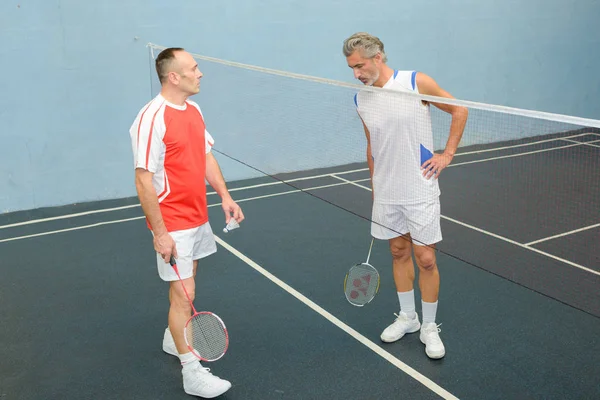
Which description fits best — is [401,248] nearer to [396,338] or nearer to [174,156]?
[396,338]

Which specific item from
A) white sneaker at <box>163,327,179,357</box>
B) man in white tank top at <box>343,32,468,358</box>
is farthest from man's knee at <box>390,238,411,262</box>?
white sneaker at <box>163,327,179,357</box>

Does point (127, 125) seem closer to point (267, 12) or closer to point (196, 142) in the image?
point (267, 12)

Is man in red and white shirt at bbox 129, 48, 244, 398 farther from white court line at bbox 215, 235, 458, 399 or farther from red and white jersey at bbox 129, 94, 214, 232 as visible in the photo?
white court line at bbox 215, 235, 458, 399

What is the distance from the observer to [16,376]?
3.87 metres

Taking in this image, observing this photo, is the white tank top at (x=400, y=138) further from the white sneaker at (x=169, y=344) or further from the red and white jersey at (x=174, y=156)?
the white sneaker at (x=169, y=344)

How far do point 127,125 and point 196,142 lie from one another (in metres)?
3.91

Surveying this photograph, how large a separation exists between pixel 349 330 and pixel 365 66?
65.8 inches

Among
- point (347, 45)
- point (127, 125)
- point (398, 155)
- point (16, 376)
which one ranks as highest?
point (347, 45)

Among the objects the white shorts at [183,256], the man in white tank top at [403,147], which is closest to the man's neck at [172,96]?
the white shorts at [183,256]

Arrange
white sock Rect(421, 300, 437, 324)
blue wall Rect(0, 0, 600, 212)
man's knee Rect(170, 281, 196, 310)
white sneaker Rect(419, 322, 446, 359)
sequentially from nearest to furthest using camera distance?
1. man's knee Rect(170, 281, 196, 310)
2. white sneaker Rect(419, 322, 446, 359)
3. white sock Rect(421, 300, 437, 324)
4. blue wall Rect(0, 0, 600, 212)

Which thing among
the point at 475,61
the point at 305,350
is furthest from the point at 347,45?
the point at 475,61

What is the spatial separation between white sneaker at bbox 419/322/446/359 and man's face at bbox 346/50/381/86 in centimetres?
149

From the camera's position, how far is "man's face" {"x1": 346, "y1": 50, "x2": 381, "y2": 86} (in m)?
3.72

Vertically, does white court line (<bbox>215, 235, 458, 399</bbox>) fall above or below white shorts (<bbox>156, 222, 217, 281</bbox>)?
below
